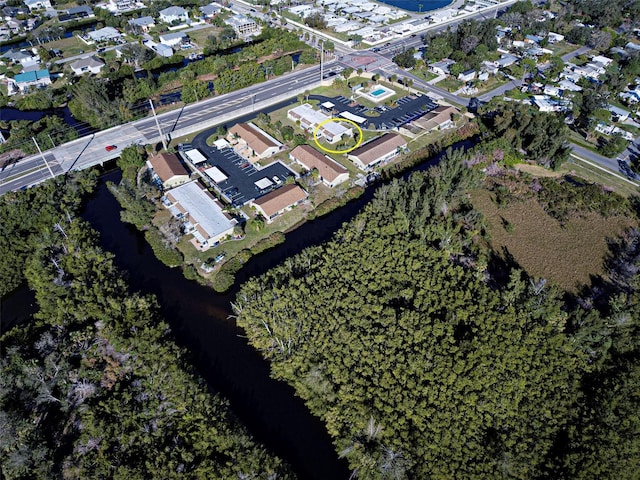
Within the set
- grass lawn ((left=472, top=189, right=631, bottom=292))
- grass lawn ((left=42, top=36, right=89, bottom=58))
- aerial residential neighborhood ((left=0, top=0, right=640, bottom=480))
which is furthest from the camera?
grass lawn ((left=42, top=36, right=89, bottom=58))

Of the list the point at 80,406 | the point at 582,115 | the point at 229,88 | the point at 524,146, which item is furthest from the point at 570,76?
the point at 80,406

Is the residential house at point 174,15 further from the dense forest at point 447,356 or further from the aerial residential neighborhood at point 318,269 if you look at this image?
the dense forest at point 447,356

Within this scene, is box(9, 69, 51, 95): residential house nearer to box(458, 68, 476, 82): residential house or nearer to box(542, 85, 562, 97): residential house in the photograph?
box(458, 68, 476, 82): residential house

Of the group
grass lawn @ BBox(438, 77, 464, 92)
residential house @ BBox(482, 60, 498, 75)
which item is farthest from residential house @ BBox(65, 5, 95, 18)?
residential house @ BBox(482, 60, 498, 75)

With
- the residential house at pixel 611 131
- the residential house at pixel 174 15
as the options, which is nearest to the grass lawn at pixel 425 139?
the residential house at pixel 611 131

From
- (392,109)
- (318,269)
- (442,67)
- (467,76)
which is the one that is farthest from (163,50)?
(318,269)

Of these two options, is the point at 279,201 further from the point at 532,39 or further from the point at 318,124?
the point at 532,39
